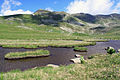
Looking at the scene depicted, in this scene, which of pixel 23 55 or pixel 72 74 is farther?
pixel 23 55

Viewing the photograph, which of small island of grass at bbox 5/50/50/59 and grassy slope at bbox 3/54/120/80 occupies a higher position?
grassy slope at bbox 3/54/120/80

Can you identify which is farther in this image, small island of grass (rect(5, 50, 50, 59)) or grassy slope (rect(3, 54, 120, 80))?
small island of grass (rect(5, 50, 50, 59))

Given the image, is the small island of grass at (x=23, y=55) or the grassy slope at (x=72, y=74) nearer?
the grassy slope at (x=72, y=74)

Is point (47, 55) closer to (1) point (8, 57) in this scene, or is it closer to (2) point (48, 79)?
(1) point (8, 57)

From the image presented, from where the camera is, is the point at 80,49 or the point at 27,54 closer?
the point at 27,54

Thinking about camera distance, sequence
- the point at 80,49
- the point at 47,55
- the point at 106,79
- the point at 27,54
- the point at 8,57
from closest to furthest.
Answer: the point at 106,79 < the point at 8,57 < the point at 27,54 < the point at 47,55 < the point at 80,49

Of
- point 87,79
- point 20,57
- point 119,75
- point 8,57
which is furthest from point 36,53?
point 119,75

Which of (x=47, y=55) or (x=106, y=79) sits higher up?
(x=106, y=79)

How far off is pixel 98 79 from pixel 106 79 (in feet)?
3.62

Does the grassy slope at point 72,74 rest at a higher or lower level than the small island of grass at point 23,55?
higher

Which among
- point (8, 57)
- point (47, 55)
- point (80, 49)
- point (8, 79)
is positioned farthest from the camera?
point (80, 49)

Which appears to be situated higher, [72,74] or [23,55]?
[72,74]

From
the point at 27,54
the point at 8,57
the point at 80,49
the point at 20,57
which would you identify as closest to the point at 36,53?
the point at 27,54

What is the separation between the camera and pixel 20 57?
37812 millimetres
